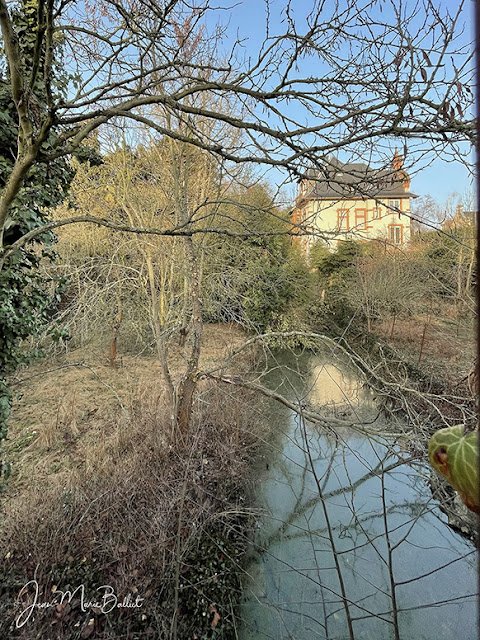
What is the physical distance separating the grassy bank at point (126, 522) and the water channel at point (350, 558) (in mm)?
413

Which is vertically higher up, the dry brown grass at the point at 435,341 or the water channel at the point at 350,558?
the dry brown grass at the point at 435,341

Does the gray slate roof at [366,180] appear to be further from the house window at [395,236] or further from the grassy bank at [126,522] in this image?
the house window at [395,236]

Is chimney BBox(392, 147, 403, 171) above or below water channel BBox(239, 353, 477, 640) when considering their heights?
above

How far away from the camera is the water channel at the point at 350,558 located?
3266mm

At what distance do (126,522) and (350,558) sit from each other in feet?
8.47

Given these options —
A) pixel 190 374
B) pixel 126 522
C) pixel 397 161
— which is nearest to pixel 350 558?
Result: pixel 126 522

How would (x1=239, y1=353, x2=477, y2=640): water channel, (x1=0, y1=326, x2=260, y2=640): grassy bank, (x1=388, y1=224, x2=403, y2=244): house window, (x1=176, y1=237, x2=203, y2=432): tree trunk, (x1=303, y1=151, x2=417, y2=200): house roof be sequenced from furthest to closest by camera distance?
(x1=388, y1=224, x2=403, y2=244): house window → (x1=176, y1=237, x2=203, y2=432): tree trunk → (x1=239, y1=353, x2=477, y2=640): water channel → (x1=0, y1=326, x2=260, y2=640): grassy bank → (x1=303, y1=151, x2=417, y2=200): house roof

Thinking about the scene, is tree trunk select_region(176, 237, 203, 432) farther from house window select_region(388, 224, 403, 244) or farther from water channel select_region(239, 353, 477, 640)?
house window select_region(388, 224, 403, 244)

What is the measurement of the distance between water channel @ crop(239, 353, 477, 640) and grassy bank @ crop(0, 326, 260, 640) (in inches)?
16.3

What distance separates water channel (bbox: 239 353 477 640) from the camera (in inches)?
129

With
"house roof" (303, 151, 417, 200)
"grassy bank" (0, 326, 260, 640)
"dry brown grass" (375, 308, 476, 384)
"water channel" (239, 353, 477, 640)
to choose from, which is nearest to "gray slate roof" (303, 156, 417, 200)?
"house roof" (303, 151, 417, 200)

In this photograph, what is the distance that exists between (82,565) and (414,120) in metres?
4.31

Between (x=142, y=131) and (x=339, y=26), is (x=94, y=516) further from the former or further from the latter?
(x=142, y=131)

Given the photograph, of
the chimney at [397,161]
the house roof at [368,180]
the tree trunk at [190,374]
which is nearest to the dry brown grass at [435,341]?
the tree trunk at [190,374]
